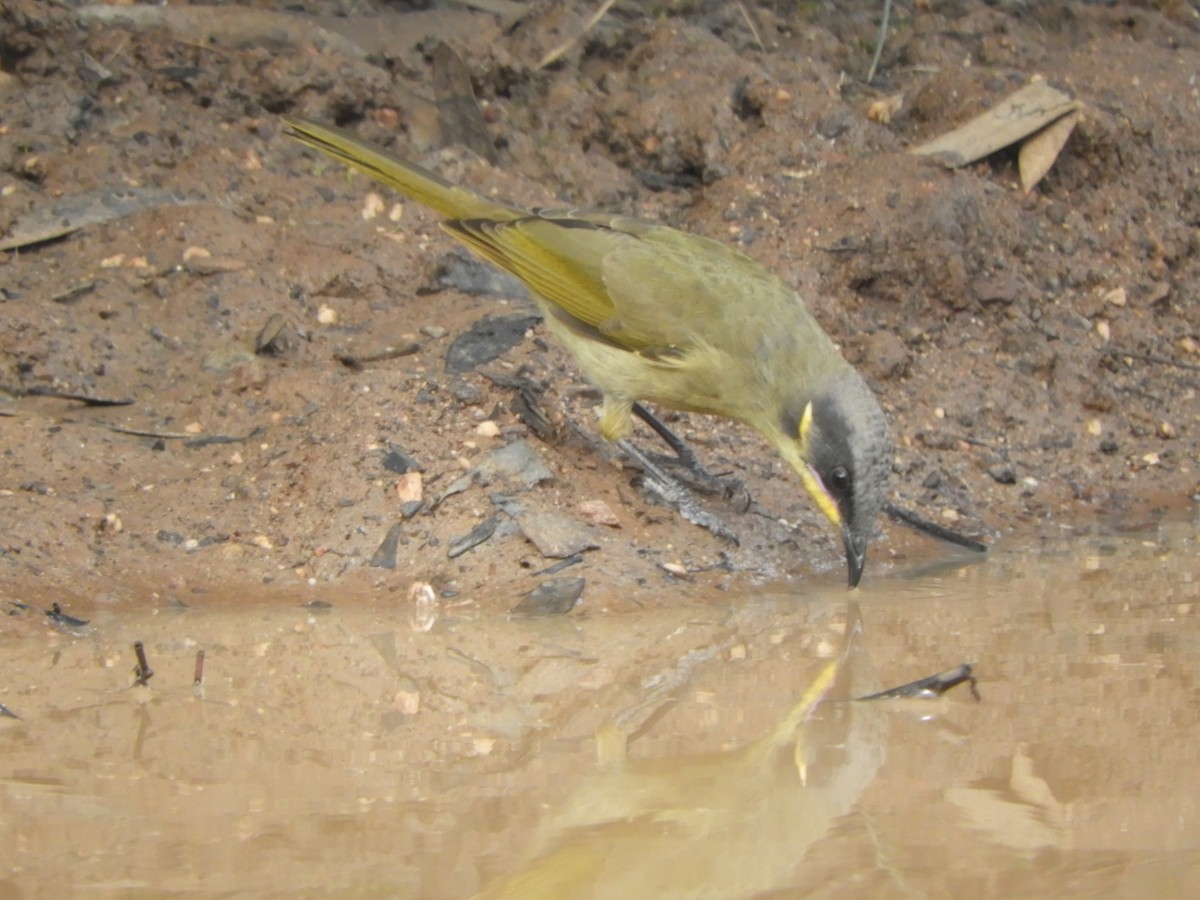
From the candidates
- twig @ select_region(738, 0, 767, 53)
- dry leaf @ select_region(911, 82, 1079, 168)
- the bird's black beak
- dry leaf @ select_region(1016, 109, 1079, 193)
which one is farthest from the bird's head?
twig @ select_region(738, 0, 767, 53)

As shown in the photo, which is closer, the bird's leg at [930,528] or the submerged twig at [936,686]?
the submerged twig at [936,686]

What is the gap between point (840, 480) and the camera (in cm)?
474

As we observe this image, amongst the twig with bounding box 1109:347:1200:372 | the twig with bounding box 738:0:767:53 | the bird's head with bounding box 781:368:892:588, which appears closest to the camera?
the bird's head with bounding box 781:368:892:588

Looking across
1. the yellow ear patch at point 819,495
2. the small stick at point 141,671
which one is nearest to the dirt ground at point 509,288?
the yellow ear patch at point 819,495

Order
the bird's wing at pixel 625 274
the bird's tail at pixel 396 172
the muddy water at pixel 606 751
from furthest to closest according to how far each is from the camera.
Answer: the bird's tail at pixel 396 172
the bird's wing at pixel 625 274
the muddy water at pixel 606 751

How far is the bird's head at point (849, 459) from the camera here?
15.3ft

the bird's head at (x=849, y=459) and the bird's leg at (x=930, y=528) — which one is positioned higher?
the bird's head at (x=849, y=459)

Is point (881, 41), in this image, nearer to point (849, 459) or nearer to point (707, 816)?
point (849, 459)

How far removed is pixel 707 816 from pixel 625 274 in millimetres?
2928

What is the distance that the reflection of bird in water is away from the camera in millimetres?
2688

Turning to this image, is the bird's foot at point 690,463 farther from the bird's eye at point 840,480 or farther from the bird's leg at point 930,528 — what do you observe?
the bird's eye at point 840,480

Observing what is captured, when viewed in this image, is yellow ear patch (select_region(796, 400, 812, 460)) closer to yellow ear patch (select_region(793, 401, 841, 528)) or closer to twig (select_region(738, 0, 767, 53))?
yellow ear patch (select_region(793, 401, 841, 528))

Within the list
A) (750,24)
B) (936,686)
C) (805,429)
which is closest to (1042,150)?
(750,24)

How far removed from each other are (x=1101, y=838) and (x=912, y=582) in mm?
2232
